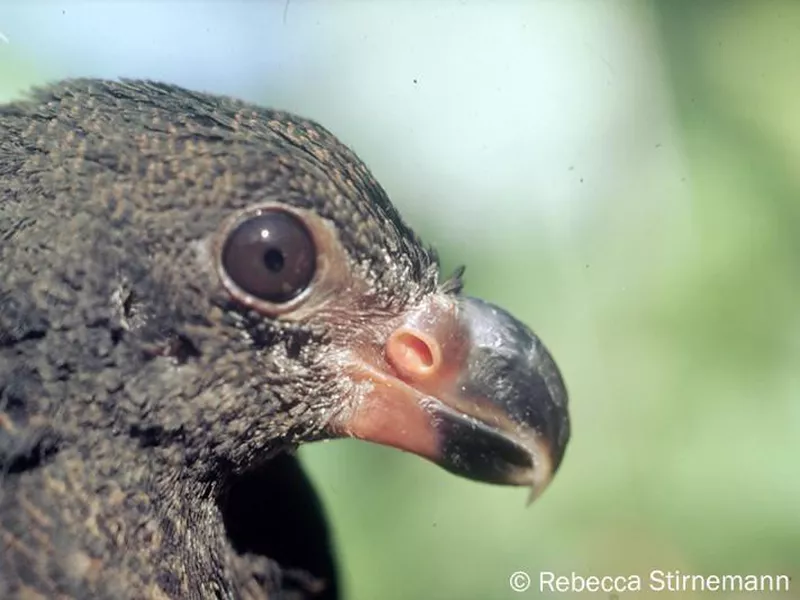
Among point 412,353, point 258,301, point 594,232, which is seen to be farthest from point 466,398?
point 594,232

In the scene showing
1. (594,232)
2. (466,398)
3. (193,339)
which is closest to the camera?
(193,339)

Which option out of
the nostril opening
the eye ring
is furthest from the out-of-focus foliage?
the eye ring

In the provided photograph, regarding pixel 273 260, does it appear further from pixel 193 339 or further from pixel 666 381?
pixel 666 381

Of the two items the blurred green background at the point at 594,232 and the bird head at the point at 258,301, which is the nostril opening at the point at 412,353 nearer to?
the bird head at the point at 258,301

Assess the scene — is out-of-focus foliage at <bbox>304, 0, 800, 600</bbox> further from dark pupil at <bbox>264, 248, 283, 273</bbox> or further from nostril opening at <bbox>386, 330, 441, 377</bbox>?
dark pupil at <bbox>264, 248, 283, 273</bbox>

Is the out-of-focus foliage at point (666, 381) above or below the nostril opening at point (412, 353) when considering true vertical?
above

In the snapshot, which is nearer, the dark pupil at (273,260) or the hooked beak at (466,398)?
the dark pupil at (273,260)

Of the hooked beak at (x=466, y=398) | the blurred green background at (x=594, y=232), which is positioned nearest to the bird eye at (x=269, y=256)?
the hooked beak at (x=466, y=398)
